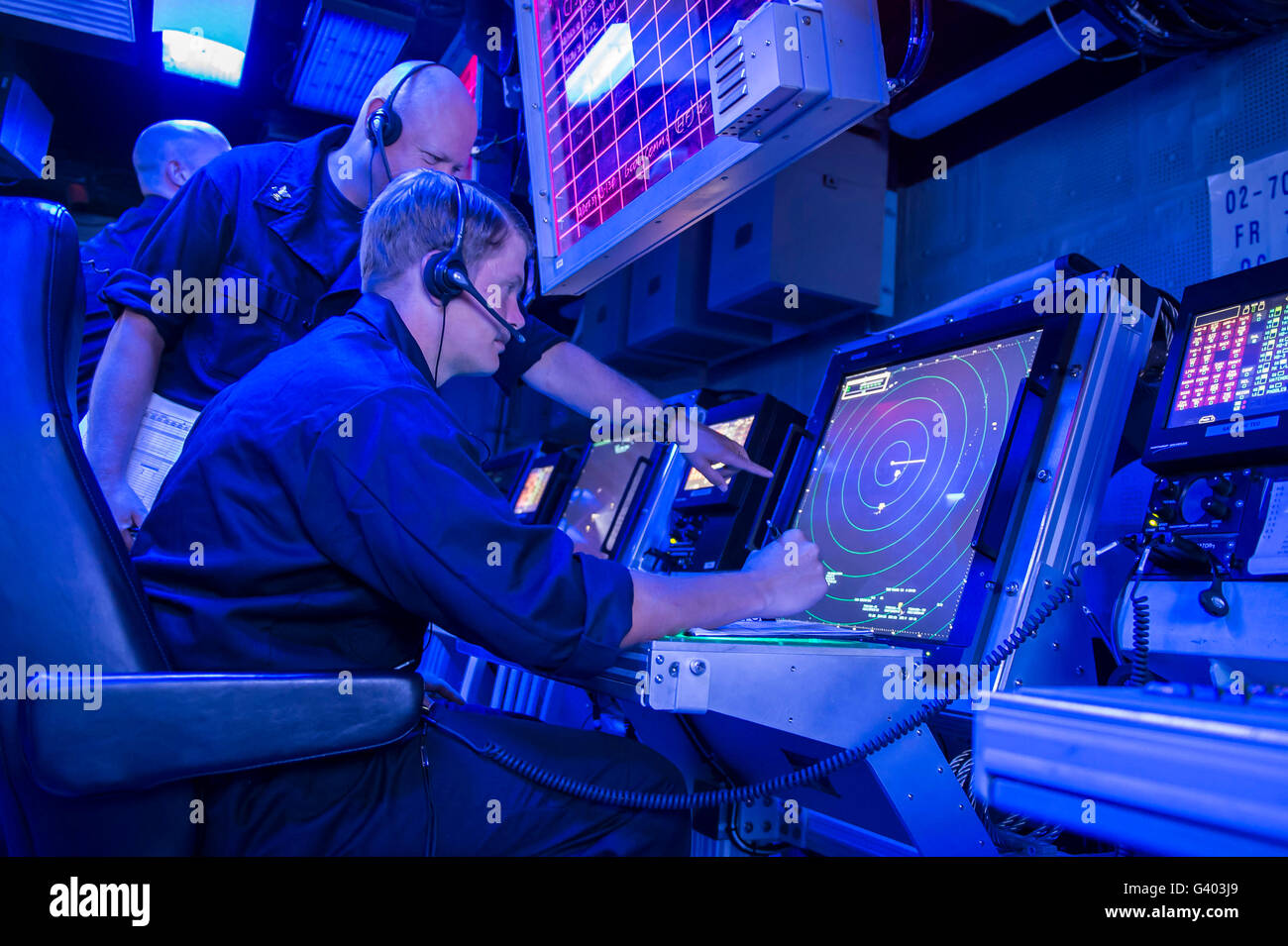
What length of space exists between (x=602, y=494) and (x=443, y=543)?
2377 mm

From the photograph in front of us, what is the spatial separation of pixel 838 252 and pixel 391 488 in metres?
2.50

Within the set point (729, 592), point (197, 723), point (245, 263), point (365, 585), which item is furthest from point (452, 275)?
A: point (245, 263)

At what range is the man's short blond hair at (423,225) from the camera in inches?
59.6

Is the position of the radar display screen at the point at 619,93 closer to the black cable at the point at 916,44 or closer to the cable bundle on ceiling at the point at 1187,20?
the black cable at the point at 916,44

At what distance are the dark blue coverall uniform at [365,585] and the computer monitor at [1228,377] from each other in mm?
950

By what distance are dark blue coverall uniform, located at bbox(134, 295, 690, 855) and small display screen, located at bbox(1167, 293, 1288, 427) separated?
999 mm

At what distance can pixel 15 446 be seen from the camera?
3.16 feet

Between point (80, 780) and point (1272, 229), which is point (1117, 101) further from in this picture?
point (80, 780)

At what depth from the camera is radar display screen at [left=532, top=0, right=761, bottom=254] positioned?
2.18 m

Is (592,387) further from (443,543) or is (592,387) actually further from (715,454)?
(443,543)

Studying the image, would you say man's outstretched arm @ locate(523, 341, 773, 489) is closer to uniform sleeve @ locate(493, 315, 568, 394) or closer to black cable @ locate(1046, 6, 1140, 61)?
uniform sleeve @ locate(493, 315, 568, 394)

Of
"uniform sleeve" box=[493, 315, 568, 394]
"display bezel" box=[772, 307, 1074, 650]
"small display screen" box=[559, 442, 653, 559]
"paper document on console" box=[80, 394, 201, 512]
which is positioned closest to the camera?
"display bezel" box=[772, 307, 1074, 650]

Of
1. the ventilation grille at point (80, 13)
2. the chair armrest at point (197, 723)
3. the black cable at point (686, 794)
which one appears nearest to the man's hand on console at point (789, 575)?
the black cable at point (686, 794)

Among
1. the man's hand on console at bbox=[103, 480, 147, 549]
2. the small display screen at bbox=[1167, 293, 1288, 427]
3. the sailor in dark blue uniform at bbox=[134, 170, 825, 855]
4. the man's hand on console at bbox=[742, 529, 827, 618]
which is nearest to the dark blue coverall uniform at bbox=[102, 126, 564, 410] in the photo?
the man's hand on console at bbox=[103, 480, 147, 549]
